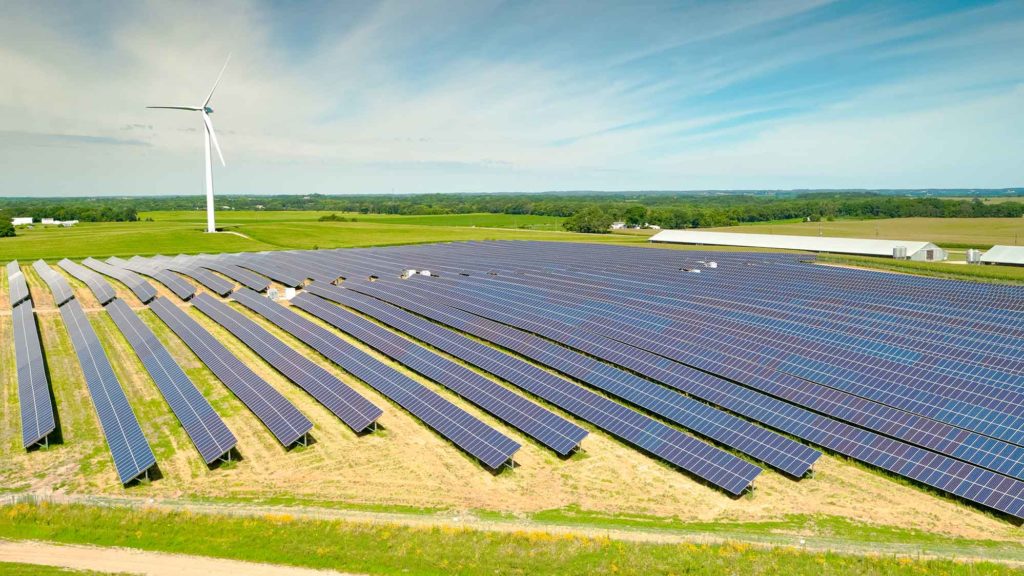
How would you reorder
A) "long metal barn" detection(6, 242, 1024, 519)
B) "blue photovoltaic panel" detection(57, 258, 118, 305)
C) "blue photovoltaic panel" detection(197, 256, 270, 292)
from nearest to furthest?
"long metal barn" detection(6, 242, 1024, 519) → "blue photovoltaic panel" detection(57, 258, 118, 305) → "blue photovoltaic panel" detection(197, 256, 270, 292)

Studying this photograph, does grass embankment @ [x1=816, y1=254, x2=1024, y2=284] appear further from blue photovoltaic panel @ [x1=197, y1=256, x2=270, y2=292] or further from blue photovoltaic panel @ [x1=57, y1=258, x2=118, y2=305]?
blue photovoltaic panel @ [x1=57, y1=258, x2=118, y2=305]

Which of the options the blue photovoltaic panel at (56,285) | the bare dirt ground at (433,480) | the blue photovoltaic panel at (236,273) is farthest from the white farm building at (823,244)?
the blue photovoltaic panel at (56,285)

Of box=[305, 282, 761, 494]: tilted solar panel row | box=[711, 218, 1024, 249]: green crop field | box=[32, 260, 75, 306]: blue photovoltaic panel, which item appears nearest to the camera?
box=[305, 282, 761, 494]: tilted solar panel row

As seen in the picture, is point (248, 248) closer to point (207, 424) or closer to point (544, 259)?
point (544, 259)

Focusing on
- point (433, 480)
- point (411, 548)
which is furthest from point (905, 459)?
point (411, 548)

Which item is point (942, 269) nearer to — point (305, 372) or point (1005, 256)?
point (1005, 256)

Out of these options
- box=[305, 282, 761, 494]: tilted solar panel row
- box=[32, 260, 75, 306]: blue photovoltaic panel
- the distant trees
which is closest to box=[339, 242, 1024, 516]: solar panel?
box=[305, 282, 761, 494]: tilted solar panel row

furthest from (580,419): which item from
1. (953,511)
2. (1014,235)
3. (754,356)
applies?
(1014,235)
